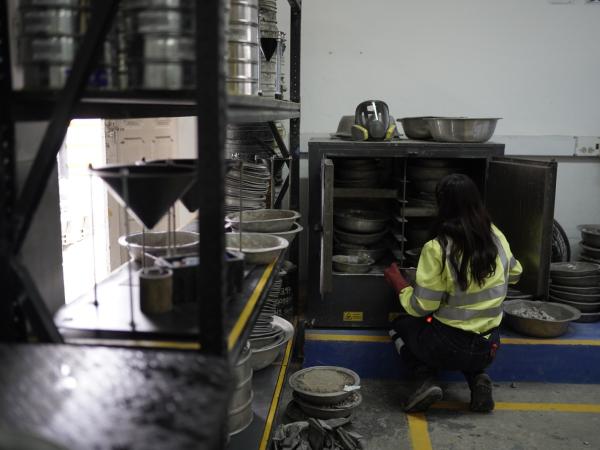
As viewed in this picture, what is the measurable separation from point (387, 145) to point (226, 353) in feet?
8.04

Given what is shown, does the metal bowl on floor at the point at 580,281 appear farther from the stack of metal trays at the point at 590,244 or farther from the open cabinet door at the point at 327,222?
the open cabinet door at the point at 327,222

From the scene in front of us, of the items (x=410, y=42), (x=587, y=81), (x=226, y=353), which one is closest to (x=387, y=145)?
(x=410, y=42)

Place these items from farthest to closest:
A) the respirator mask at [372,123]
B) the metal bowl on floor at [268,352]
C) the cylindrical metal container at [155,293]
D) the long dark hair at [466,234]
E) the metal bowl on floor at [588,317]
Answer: the metal bowl on floor at [588,317], the respirator mask at [372,123], the long dark hair at [466,234], the metal bowl on floor at [268,352], the cylindrical metal container at [155,293]

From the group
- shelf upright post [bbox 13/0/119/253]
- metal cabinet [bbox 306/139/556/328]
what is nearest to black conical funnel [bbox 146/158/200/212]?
shelf upright post [bbox 13/0/119/253]

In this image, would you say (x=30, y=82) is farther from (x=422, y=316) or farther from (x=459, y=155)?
(x=459, y=155)

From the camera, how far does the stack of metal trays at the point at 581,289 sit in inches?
148

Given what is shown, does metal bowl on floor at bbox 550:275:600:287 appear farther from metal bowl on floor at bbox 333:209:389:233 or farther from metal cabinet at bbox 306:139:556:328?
metal bowl on floor at bbox 333:209:389:233

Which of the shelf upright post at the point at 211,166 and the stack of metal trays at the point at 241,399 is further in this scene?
the stack of metal trays at the point at 241,399

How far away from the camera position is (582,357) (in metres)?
3.49

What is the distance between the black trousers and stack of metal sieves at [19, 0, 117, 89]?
233 centimetres

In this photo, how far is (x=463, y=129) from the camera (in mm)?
3529

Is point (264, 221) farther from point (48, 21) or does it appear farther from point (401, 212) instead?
point (401, 212)

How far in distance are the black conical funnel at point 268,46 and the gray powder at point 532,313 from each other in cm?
221

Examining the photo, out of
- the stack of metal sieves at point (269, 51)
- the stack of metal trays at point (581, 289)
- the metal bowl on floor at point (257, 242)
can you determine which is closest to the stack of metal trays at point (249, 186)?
the stack of metal sieves at point (269, 51)
